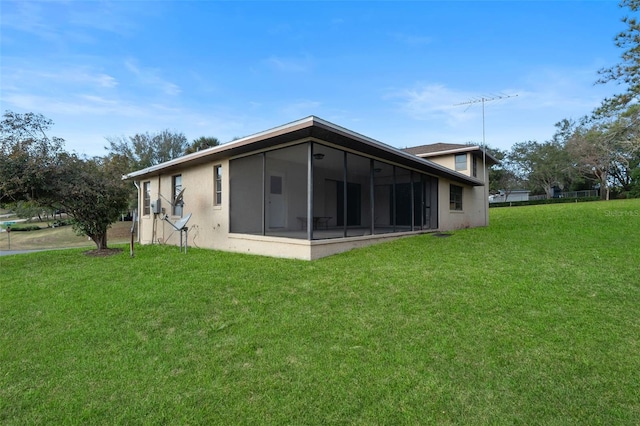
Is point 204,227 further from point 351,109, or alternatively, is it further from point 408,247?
point 351,109

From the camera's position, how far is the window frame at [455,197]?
1216cm

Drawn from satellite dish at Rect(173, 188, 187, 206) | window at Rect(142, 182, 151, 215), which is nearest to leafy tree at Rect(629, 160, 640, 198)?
satellite dish at Rect(173, 188, 187, 206)

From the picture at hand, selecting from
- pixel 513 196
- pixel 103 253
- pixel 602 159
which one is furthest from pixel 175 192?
pixel 513 196

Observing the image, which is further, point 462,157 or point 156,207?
point 462,157

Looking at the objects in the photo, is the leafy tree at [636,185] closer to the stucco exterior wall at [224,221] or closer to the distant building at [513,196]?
the distant building at [513,196]

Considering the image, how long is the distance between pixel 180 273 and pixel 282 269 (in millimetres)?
1831

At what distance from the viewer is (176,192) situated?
10508mm

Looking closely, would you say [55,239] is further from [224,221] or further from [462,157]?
[462,157]

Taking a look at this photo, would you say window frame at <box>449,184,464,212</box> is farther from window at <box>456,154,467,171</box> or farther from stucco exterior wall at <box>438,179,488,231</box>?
window at <box>456,154,467,171</box>

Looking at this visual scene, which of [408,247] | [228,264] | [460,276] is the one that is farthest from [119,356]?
[408,247]

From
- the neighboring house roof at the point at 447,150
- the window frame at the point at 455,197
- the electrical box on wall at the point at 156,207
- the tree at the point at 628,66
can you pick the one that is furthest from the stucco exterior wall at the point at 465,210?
the electrical box on wall at the point at 156,207

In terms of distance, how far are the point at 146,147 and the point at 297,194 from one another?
23483 mm

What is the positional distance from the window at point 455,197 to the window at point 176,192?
381 inches

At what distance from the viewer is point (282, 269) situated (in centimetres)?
570
